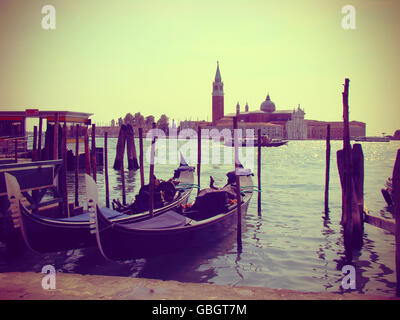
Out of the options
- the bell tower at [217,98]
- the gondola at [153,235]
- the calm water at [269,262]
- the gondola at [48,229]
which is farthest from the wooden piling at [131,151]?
the bell tower at [217,98]

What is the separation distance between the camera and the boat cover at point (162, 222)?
6.79m

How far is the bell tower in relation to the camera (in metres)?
111

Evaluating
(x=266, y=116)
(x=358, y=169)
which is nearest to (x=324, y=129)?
(x=266, y=116)

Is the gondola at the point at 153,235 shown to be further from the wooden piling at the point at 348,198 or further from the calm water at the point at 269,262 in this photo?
the wooden piling at the point at 348,198

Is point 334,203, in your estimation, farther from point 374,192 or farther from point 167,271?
point 167,271

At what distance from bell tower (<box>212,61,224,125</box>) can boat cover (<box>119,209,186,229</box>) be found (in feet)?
345

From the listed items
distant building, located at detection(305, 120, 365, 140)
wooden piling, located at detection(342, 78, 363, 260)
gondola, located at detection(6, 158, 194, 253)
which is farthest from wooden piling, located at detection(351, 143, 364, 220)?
distant building, located at detection(305, 120, 365, 140)

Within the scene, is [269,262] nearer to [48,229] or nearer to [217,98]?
[48,229]

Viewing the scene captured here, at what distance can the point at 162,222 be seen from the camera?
707 centimetres

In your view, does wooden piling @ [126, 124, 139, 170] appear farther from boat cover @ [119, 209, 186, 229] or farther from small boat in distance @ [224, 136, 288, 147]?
small boat in distance @ [224, 136, 288, 147]

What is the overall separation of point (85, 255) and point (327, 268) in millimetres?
4596

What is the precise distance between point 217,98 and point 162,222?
4199 inches

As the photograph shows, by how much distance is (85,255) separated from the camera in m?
7.51
